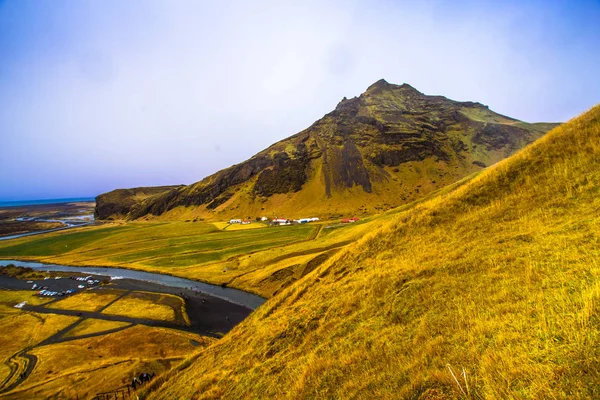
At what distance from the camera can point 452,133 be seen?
19550 cm

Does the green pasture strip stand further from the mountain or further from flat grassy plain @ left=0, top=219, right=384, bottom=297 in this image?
the mountain

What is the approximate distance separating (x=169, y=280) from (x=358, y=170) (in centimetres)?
12744

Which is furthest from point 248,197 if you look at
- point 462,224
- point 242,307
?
point 462,224

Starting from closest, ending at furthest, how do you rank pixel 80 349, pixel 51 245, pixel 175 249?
pixel 80 349 < pixel 175 249 < pixel 51 245

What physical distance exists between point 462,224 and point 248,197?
165 meters

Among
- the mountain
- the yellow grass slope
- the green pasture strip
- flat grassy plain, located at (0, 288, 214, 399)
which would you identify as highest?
the mountain

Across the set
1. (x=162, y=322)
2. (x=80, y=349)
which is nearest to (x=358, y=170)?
(x=162, y=322)

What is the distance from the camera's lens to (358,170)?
16825 cm

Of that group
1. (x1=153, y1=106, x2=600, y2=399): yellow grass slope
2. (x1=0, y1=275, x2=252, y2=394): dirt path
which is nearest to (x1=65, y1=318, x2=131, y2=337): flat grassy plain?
(x1=0, y1=275, x2=252, y2=394): dirt path

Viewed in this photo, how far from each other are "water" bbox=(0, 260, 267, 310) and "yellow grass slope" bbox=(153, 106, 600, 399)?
3386cm

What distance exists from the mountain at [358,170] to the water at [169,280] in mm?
85674

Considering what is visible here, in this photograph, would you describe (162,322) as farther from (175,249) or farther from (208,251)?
(175,249)

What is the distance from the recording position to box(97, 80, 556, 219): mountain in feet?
511

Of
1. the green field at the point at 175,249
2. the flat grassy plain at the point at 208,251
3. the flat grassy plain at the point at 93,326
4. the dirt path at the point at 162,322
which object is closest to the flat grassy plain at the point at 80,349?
the flat grassy plain at the point at 93,326
